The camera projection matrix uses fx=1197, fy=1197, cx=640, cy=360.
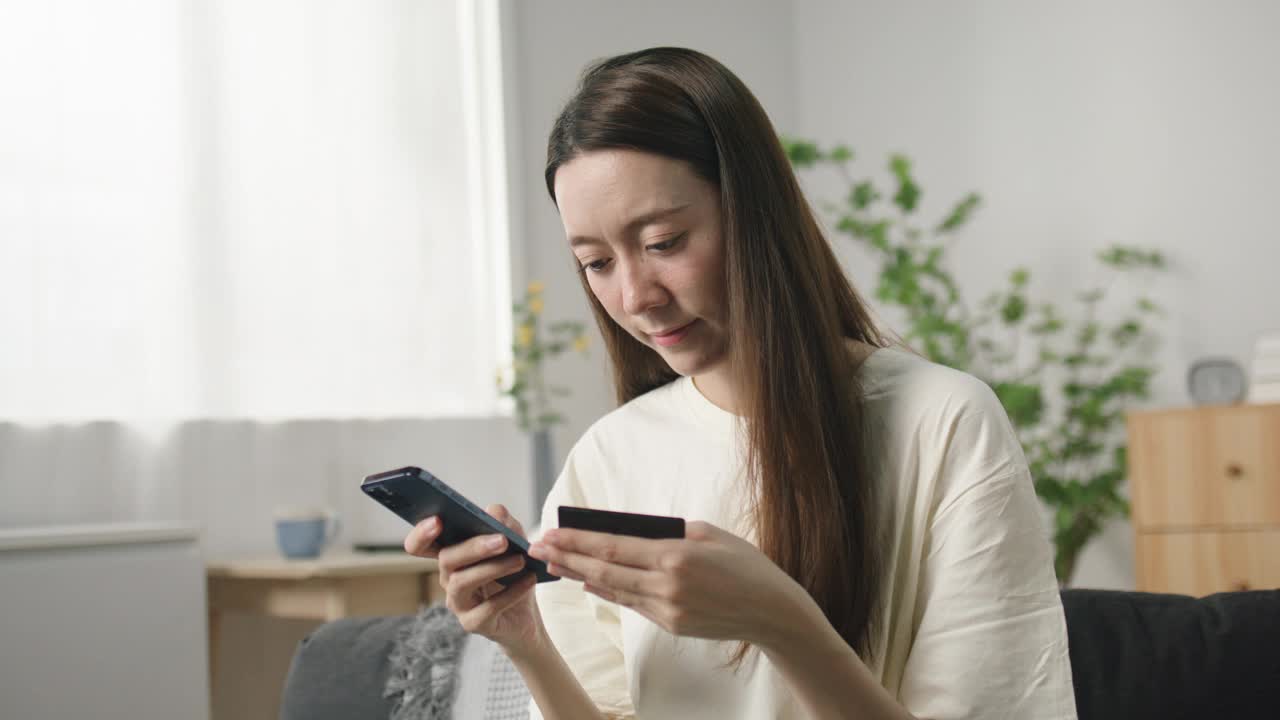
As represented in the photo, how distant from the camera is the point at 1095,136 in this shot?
3863 mm

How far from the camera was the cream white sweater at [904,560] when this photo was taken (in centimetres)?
99

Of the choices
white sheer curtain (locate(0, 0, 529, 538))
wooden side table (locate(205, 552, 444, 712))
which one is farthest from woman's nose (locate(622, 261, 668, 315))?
white sheer curtain (locate(0, 0, 529, 538))

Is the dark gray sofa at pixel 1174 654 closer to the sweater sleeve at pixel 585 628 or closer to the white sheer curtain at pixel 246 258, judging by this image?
the sweater sleeve at pixel 585 628

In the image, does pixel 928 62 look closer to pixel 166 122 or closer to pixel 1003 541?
pixel 166 122

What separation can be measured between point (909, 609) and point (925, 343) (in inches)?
110

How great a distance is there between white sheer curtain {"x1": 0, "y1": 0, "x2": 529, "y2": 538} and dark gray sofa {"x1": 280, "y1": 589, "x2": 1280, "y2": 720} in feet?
7.55

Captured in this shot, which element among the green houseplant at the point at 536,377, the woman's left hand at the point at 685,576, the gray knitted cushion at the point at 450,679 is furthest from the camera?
the green houseplant at the point at 536,377

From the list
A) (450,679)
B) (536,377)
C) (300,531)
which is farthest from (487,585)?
(536,377)

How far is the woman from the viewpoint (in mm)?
994

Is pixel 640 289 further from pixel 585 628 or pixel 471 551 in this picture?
pixel 585 628

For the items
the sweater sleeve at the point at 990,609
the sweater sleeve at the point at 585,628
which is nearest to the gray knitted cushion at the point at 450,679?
the sweater sleeve at the point at 585,628

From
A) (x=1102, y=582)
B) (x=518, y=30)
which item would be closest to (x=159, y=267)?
(x=518, y=30)

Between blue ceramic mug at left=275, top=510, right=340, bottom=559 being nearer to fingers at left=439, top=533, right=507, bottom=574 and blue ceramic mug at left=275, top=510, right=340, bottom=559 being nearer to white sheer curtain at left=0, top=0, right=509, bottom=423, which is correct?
white sheer curtain at left=0, top=0, right=509, bottom=423

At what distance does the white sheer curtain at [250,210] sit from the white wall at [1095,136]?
1584mm
